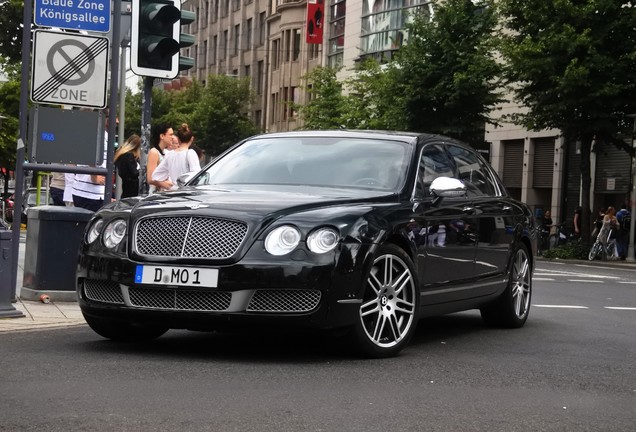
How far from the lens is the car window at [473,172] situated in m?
10.2

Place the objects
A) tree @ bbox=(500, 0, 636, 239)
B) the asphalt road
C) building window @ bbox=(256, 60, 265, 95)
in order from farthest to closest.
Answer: building window @ bbox=(256, 60, 265, 95) → tree @ bbox=(500, 0, 636, 239) → the asphalt road

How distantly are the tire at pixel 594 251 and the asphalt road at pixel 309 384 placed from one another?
2756 centimetres

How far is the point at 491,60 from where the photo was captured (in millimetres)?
41562

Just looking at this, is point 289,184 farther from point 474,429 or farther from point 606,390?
point 474,429

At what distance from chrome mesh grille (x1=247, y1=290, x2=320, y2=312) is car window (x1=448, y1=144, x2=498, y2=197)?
2683 mm

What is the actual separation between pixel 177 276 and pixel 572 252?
31.2m

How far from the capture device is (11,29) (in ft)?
158

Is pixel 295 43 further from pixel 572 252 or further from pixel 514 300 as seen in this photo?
pixel 514 300

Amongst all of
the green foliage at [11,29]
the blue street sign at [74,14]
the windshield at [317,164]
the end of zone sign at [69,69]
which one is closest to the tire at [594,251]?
the green foliage at [11,29]

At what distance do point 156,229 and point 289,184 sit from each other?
4.21 ft

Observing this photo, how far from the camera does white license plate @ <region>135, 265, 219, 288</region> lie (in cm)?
776

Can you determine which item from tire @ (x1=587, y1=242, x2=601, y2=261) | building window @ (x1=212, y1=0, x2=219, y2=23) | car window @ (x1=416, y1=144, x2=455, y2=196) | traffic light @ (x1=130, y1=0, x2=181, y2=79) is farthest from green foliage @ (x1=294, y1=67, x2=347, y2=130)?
car window @ (x1=416, y1=144, x2=455, y2=196)

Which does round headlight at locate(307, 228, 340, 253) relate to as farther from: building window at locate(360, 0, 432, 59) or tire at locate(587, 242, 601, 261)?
building window at locate(360, 0, 432, 59)

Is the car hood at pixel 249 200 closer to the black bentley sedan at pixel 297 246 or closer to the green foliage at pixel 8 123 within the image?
the black bentley sedan at pixel 297 246
